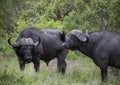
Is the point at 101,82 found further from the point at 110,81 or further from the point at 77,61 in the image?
the point at 77,61

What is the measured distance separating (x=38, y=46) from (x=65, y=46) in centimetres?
128

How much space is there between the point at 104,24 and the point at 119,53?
366 centimetres

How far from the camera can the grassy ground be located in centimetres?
1089

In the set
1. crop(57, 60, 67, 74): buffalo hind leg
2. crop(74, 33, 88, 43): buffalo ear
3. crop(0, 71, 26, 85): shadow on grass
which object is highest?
crop(0, 71, 26, 85): shadow on grass

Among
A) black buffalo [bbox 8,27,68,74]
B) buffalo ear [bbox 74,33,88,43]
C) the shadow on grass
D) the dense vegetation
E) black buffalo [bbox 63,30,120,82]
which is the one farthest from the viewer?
black buffalo [bbox 8,27,68,74]

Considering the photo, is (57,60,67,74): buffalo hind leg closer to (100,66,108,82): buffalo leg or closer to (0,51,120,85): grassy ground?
(0,51,120,85): grassy ground

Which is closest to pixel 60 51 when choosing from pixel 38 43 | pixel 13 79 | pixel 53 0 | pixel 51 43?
pixel 51 43

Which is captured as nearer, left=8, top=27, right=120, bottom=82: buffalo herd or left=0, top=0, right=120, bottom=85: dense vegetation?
left=0, top=0, right=120, bottom=85: dense vegetation

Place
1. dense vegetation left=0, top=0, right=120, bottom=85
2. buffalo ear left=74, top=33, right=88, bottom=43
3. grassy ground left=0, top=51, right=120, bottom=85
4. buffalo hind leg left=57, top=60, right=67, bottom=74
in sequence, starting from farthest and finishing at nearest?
buffalo hind leg left=57, top=60, right=67, bottom=74, buffalo ear left=74, top=33, right=88, bottom=43, dense vegetation left=0, top=0, right=120, bottom=85, grassy ground left=0, top=51, right=120, bottom=85

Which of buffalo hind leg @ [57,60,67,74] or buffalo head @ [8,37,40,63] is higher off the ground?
buffalo head @ [8,37,40,63]

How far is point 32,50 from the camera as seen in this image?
14945mm

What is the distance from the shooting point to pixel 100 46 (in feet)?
45.0

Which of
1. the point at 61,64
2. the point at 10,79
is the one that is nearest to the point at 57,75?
the point at 61,64

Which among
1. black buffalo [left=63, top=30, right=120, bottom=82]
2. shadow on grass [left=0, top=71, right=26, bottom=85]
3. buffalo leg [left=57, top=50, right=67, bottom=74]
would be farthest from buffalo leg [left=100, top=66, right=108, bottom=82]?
shadow on grass [left=0, top=71, right=26, bottom=85]
